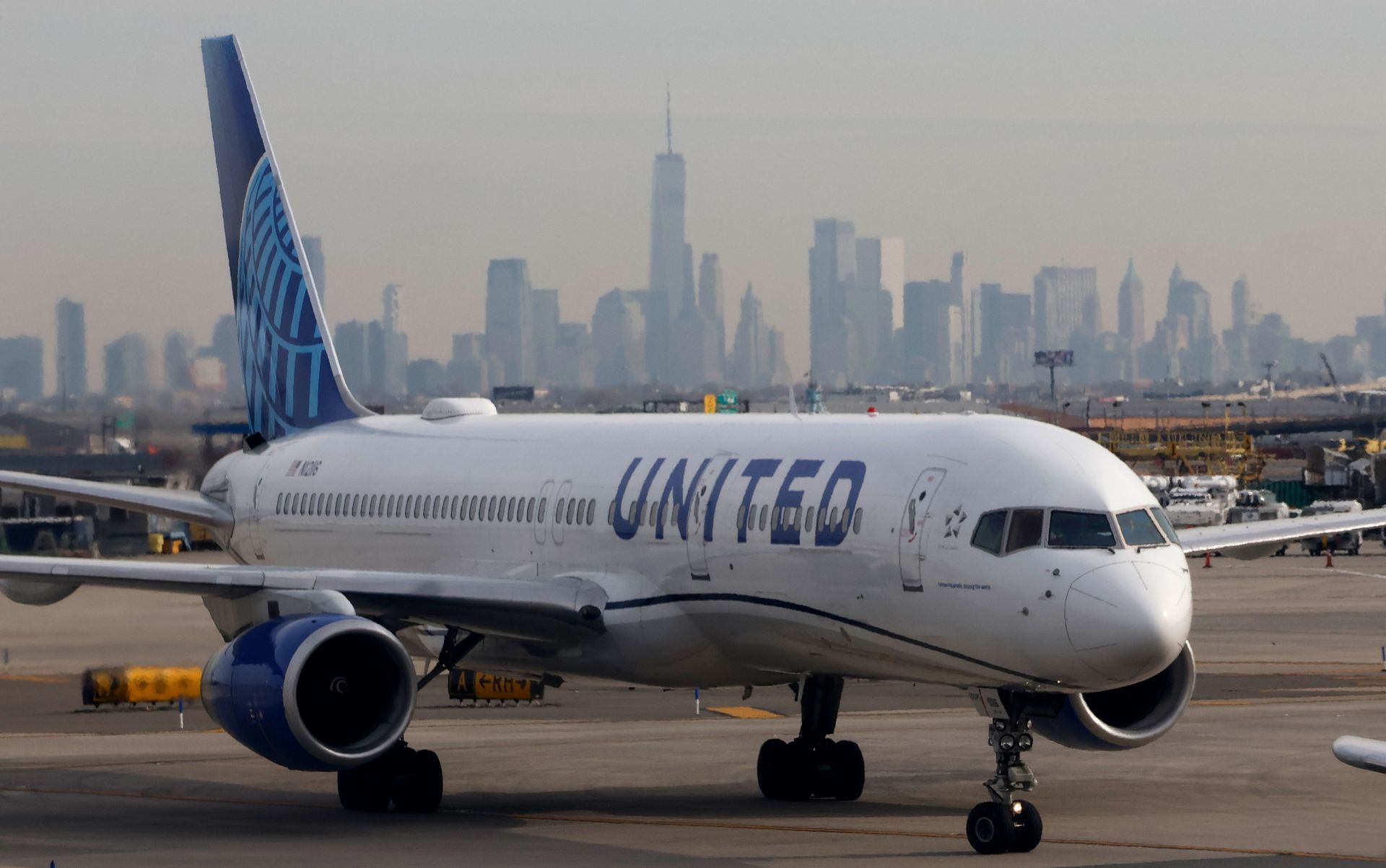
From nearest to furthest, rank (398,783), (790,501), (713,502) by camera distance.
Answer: (790,501), (713,502), (398,783)

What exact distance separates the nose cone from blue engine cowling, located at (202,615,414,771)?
307 inches

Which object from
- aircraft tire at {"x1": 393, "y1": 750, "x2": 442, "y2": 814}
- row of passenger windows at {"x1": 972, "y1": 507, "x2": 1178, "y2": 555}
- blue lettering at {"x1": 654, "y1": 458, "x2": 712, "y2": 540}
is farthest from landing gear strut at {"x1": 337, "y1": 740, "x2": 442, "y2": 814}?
row of passenger windows at {"x1": 972, "y1": 507, "x2": 1178, "y2": 555}

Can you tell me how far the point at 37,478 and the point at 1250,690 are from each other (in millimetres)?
24589

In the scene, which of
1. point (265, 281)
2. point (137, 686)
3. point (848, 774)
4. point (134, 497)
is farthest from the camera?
point (137, 686)

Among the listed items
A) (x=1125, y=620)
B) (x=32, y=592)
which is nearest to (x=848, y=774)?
(x=1125, y=620)

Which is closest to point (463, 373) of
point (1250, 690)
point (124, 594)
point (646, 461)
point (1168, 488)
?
point (1168, 488)

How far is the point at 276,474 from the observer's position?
35.9 m

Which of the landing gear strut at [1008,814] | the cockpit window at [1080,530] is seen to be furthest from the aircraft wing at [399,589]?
the cockpit window at [1080,530]

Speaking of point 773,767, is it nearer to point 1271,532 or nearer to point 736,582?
point 736,582

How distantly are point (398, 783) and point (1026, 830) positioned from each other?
349 inches

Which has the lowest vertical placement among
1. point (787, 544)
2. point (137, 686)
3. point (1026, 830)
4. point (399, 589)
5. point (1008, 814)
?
point (137, 686)

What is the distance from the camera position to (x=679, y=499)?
2667cm

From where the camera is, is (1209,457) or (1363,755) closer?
(1363,755)

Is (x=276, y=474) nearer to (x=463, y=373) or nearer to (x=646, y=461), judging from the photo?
(x=646, y=461)
